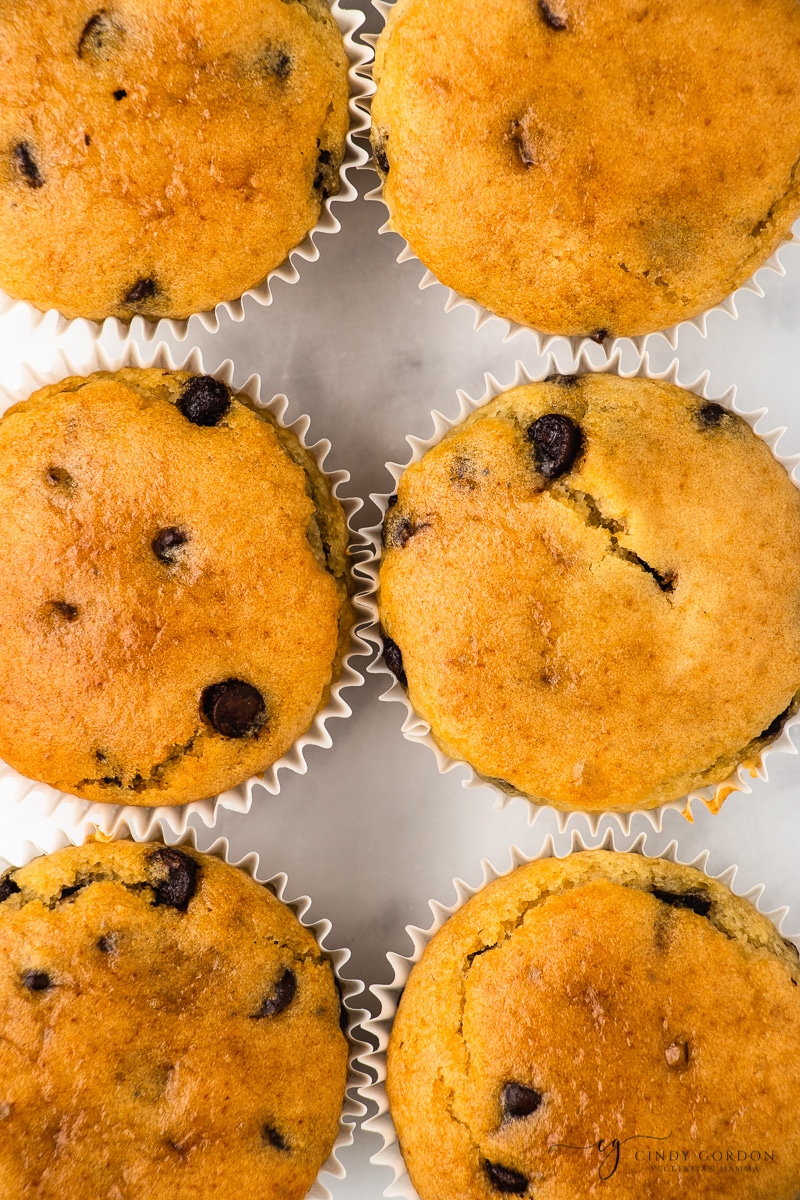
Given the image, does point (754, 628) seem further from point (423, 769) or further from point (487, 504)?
point (423, 769)

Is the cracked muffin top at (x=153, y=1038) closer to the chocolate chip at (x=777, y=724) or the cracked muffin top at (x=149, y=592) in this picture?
the cracked muffin top at (x=149, y=592)

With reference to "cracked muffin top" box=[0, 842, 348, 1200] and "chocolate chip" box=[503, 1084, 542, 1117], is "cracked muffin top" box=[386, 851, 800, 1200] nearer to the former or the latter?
"chocolate chip" box=[503, 1084, 542, 1117]

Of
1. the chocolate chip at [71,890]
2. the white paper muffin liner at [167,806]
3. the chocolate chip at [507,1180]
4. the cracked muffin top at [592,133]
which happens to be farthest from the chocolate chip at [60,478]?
the chocolate chip at [507,1180]

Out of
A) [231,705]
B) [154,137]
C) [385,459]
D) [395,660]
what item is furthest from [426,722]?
[154,137]

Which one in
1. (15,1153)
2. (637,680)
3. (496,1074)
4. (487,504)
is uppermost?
(487,504)

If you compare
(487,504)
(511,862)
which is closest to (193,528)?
(487,504)

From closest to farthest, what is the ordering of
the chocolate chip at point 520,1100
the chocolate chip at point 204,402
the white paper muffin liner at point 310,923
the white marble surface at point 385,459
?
1. the chocolate chip at point 520,1100
2. the chocolate chip at point 204,402
3. the white paper muffin liner at point 310,923
4. the white marble surface at point 385,459
